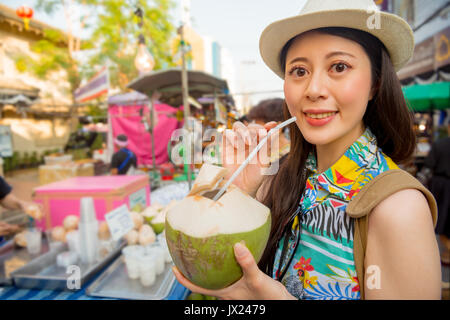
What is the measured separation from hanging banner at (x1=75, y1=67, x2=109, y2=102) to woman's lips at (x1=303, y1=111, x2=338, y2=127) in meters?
5.58

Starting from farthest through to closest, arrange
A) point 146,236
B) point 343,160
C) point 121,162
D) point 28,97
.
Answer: point 28,97 → point 121,162 → point 146,236 → point 343,160

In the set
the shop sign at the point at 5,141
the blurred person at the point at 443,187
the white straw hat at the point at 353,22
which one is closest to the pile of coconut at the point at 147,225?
the white straw hat at the point at 353,22

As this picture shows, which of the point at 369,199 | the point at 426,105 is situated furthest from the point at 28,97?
the point at 426,105

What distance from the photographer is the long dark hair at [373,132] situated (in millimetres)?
887

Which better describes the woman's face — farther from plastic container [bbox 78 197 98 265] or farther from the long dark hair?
plastic container [bbox 78 197 98 265]

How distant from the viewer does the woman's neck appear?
3.15 ft

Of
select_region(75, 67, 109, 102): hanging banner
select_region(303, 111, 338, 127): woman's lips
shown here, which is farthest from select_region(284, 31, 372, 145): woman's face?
select_region(75, 67, 109, 102): hanging banner

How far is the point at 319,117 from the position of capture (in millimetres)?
855

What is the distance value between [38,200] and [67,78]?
10523mm

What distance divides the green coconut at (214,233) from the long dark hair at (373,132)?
0.90 feet

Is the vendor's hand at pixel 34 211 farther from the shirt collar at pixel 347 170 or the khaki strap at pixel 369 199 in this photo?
the khaki strap at pixel 369 199

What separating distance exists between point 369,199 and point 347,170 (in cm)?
16

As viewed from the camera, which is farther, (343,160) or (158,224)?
(158,224)

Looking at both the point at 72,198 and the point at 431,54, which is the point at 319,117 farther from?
the point at 431,54
